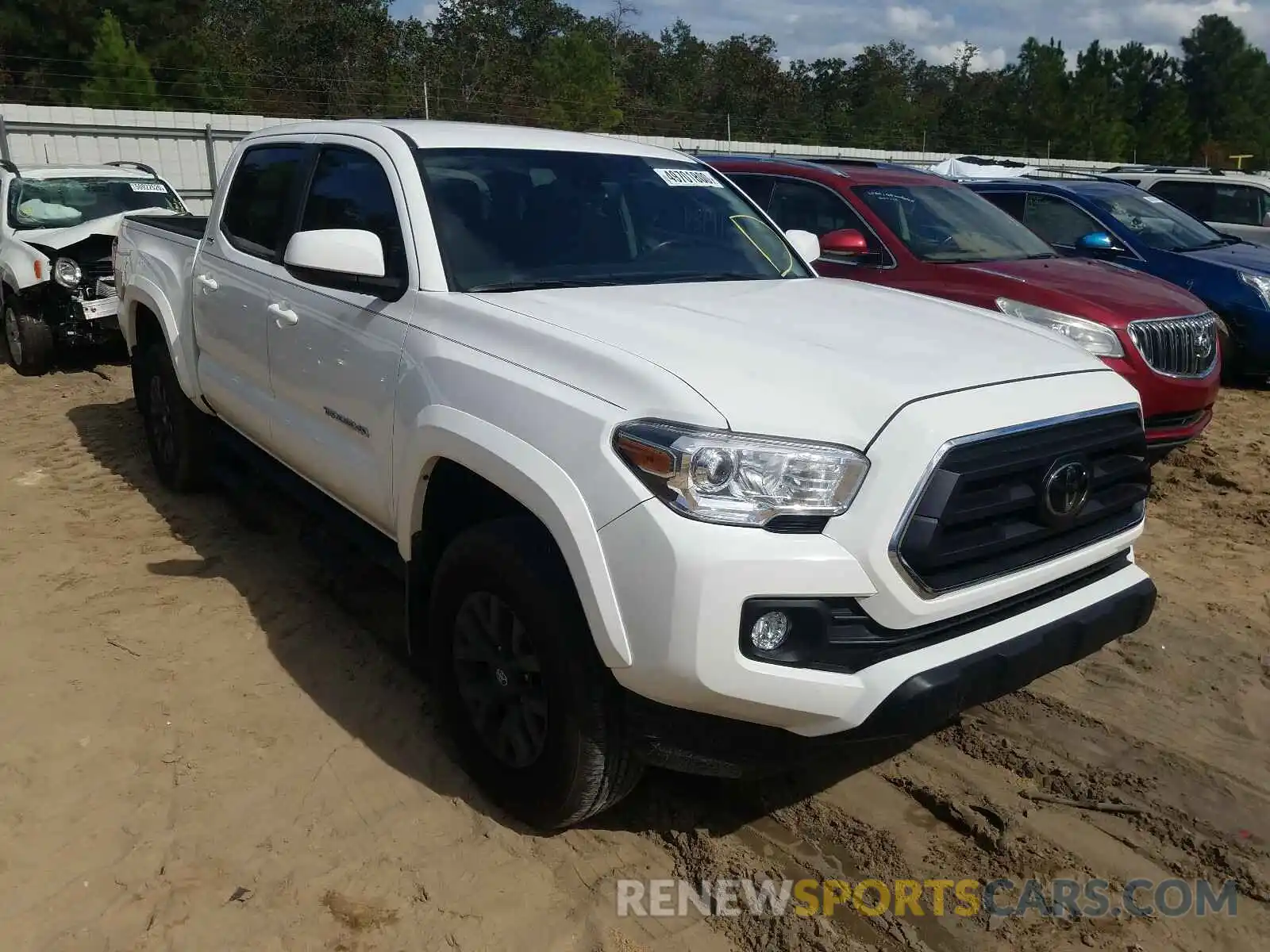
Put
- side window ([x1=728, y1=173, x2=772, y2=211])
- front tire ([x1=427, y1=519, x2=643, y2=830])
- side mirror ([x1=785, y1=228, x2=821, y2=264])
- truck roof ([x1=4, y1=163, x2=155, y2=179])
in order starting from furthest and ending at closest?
truck roof ([x1=4, y1=163, x2=155, y2=179])
side window ([x1=728, y1=173, x2=772, y2=211])
side mirror ([x1=785, y1=228, x2=821, y2=264])
front tire ([x1=427, y1=519, x2=643, y2=830])

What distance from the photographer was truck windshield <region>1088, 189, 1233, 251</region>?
8812 mm

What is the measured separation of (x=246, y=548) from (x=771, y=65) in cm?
4788

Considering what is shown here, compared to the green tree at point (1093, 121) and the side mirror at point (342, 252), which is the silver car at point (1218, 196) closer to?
the side mirror at point (342, 252)

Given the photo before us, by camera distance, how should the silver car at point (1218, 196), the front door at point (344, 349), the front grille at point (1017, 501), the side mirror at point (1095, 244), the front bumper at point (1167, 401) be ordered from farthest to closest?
the silver car at point (1218, 196), the side mirror at point (1095, 244), the front bumper at point (1167, 401), the front door at point (344, 349), the front grille at point (1017, 501)

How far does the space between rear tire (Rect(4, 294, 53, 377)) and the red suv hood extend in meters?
7.40

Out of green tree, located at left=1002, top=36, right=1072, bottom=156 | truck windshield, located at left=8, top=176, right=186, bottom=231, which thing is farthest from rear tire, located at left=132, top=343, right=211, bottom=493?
green tree, located at left=1002, top=36, right=1072, bottom=156

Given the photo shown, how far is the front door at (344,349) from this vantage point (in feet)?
10.8

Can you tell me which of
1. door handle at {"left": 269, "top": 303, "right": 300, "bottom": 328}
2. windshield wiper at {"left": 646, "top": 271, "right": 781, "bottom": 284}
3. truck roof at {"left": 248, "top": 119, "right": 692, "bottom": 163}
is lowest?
door handle at {"left": 269, "top": 303, "right": 300, "bottom": 328}

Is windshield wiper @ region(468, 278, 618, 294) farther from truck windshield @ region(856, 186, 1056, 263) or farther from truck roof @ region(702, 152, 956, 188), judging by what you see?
truck roof @ region(702, 152, 956, 188)

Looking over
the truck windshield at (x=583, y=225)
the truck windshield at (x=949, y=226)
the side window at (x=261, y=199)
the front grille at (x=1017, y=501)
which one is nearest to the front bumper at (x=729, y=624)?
the front grille at (x=1017, y=501)

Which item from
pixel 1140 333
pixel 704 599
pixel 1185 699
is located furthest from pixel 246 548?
pixel 1140 333

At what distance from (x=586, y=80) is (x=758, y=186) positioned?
24825 mm

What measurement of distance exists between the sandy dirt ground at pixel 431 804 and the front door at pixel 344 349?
76cm

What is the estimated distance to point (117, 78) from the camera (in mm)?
23703
